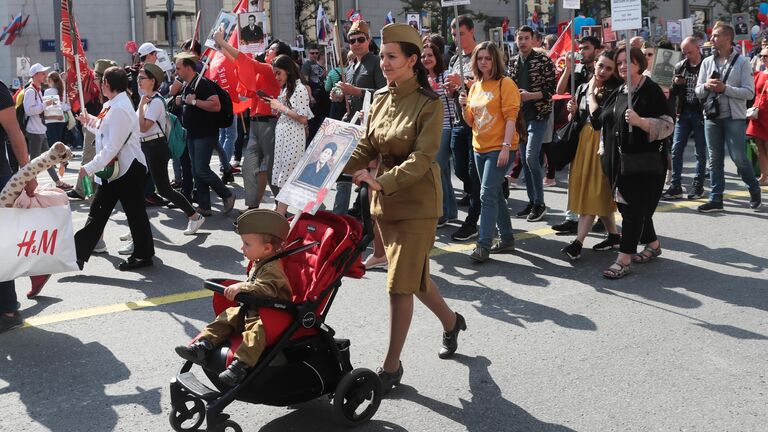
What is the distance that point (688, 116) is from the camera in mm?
10383

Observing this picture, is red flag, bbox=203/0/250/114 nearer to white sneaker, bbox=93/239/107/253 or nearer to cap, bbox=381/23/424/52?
white sneaker, bbox=93/239/107/253

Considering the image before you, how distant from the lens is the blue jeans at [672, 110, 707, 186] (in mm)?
10250

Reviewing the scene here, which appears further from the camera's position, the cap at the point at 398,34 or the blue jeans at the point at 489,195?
the blue jeans at the point at 489,195

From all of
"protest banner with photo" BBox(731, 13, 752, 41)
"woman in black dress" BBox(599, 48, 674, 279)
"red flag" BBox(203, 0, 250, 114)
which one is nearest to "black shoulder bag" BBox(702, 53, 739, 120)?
"woman in black dress" BBox(599, 48, 674, 279)

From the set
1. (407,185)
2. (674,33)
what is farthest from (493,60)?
(674,33)

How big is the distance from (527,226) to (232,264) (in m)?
3.10

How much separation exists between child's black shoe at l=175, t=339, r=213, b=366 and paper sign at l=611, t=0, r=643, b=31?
4902 millimetres

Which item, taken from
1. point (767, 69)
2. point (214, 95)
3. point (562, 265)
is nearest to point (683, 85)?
point (767, 69)

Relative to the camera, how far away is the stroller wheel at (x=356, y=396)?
4051 millimetres

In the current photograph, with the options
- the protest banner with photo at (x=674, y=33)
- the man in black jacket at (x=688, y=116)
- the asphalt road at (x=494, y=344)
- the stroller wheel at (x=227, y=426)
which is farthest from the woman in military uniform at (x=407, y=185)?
the protest banner with photo at (x=674, y=33)

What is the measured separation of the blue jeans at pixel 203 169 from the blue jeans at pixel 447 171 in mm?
2568

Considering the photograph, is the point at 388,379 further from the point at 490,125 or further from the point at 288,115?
the point at 288,115

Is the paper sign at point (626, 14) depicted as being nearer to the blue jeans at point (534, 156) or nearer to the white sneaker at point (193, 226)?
the blue jeans at point (534, 156)

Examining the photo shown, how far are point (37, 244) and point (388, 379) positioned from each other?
2516mm
